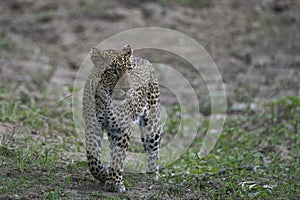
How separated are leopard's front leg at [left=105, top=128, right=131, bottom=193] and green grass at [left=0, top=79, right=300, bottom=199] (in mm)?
173

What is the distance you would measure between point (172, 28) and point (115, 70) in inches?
417

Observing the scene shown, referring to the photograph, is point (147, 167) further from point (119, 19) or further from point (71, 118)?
point (119, 19)

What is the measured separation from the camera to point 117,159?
8047 millimetres

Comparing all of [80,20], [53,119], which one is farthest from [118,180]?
[80,20]

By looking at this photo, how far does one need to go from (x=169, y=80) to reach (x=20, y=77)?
11.5 feet

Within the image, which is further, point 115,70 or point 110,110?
point 110,110

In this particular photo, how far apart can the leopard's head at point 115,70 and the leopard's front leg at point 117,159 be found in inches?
20.8

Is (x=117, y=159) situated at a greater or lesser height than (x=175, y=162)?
greater

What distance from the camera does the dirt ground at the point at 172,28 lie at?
1477 centimetres

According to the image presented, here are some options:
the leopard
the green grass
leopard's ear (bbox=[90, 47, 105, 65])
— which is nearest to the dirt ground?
the green grass

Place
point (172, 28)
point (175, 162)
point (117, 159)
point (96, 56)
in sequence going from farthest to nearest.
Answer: point (172, 28)
point (175, 162)
point (117, 159)
point (96, 56)

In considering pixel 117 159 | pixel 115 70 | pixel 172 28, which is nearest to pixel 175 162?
pixel 117 159

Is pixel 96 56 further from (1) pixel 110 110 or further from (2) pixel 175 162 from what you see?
(2) pixel 175 162

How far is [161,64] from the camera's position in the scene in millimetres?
16047
